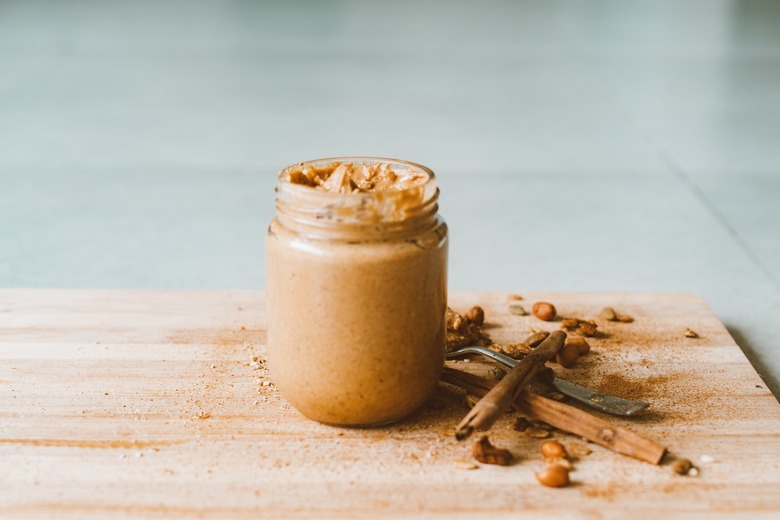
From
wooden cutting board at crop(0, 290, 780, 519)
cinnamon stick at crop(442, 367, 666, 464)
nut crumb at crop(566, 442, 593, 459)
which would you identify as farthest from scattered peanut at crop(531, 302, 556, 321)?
nut crumb at crop(566, 442, 593, 459)

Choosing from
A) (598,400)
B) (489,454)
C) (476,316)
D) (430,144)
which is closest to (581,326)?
(476,316)

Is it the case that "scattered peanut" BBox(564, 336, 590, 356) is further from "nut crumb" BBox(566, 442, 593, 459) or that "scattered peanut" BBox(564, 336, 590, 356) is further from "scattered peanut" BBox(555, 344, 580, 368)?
"nut crumb" BBox(566, 442, 593, 459)

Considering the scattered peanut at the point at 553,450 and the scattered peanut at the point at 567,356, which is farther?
the scattered peanut at the point at 567,356

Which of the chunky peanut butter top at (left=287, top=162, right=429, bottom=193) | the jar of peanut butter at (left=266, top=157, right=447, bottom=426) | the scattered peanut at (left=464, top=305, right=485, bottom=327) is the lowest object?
the scattered peanut at (left=464, top=305, right=485, bottom=327)

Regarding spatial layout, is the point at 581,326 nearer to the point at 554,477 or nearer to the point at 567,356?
the point at 567,356

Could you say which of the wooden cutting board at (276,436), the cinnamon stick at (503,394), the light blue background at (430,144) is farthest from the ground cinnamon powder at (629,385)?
the light blue background at (430,144)

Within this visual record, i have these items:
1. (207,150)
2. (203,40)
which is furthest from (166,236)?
(203,40)

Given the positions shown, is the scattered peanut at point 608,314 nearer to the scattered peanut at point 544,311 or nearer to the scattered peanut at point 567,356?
the scattered peanut at point 544,311
